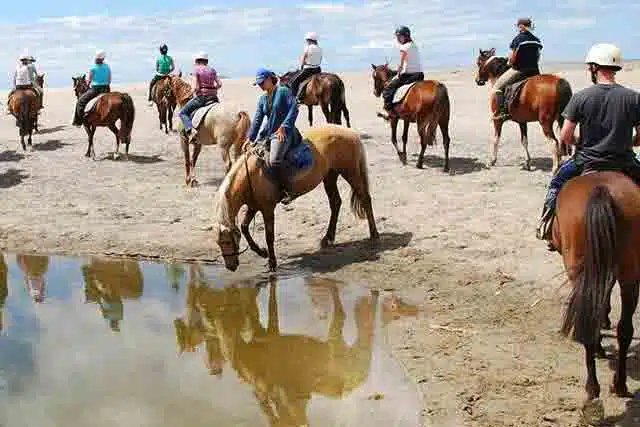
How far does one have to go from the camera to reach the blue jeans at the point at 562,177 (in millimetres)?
5945

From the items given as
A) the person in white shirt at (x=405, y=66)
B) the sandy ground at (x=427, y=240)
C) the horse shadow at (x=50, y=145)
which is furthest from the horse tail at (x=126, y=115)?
the person in white shirt at (x=405, y=66)

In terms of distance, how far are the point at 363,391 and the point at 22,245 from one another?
678 centimetres

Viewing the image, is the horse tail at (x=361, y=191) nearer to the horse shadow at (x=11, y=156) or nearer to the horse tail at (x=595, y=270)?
the horse tail at (x=595, y=270)

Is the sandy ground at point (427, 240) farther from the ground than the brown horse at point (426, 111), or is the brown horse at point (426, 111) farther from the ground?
the brown horse at point (426, 111)

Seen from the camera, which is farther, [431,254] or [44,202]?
[44,202]

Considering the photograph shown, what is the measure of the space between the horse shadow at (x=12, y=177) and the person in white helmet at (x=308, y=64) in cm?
598

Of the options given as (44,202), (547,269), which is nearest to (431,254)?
(547,269)

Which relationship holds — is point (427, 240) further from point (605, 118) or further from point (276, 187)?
point (605, 118)

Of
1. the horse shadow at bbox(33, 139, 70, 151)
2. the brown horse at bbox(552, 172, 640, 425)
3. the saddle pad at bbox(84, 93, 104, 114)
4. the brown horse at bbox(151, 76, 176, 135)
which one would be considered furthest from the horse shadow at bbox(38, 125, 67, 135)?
the brown horse at bbox(552, 172, 640, 425)

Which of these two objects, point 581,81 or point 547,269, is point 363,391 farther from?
point 581,81

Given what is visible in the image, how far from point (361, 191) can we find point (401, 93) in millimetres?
5101

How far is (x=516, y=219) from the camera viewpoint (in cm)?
1024

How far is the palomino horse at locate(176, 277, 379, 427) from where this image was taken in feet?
19.5

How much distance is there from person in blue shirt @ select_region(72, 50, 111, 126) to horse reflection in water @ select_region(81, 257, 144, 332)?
764 cm
